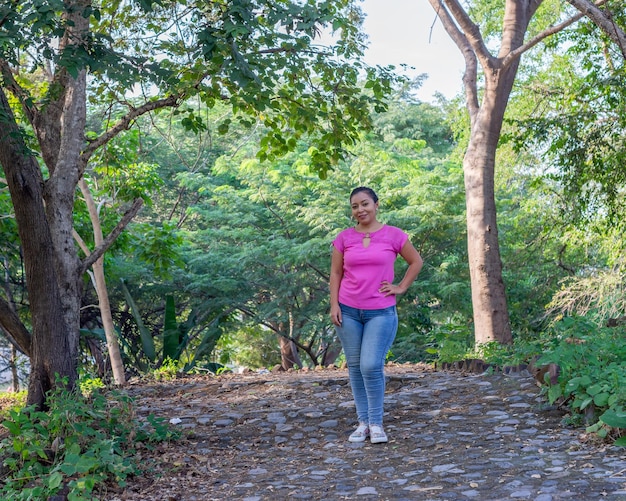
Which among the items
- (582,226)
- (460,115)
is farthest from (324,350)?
(582,226)

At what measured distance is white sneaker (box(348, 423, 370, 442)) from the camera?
531 cm

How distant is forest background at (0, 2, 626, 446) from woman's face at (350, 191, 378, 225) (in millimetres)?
5284

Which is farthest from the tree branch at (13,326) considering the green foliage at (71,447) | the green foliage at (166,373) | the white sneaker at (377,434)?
A: the white sneaker at (377,434)

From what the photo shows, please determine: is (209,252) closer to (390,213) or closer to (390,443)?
(390,213)

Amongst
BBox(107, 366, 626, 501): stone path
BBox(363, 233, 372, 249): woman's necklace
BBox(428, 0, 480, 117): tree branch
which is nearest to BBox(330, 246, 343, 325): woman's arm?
BBox(363, 233, 372, 249): woman's necklace

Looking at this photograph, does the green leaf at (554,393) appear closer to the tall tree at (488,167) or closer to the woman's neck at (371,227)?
the woman's neck at (371,227)

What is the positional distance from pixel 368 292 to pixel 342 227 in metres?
11.9

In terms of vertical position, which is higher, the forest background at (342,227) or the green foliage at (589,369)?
the forest background at (342,227)

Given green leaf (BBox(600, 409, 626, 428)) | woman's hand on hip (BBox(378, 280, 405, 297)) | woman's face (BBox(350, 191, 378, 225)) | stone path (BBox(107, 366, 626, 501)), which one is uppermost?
woman's face (BBox(350, 191, 378, 225))

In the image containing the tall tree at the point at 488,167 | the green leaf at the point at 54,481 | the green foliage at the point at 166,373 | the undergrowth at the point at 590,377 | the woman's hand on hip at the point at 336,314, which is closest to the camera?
the green leaf at the point at 54,481

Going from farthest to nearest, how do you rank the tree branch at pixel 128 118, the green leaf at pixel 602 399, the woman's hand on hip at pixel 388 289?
1. the tree branch at pixel 128 118
2. the woman's hand on hip at pixel 388 289
3. the green leaf at pixel 602 399

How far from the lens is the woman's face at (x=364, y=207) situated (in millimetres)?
5070

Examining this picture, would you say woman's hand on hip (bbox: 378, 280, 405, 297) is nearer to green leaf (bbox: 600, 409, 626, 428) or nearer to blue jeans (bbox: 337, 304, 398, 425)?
blue jeans (bbox: 337, 304, 398, 425)

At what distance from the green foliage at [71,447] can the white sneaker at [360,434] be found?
4.35 feet
